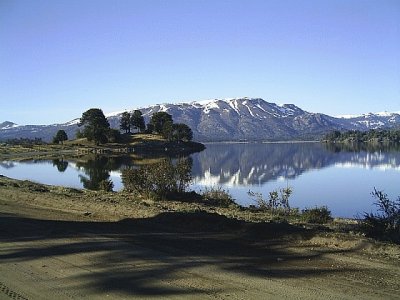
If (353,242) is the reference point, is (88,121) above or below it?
above

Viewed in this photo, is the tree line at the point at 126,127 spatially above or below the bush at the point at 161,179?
above

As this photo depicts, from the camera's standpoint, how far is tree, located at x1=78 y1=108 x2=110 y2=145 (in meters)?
144

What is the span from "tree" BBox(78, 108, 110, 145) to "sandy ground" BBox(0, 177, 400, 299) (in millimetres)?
129310

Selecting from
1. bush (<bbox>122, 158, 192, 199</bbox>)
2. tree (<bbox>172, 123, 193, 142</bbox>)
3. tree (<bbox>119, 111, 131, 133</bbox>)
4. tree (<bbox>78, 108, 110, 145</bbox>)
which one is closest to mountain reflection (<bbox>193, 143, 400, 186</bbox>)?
bush (<bbox>122, 158, 192, 199</bbox>)

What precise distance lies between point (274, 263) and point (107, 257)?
13.5 ft

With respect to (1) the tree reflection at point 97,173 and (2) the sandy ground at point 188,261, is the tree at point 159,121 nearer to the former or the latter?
(1) the tree reflection at point 97,173

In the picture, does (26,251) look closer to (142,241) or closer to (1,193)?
(142,241)

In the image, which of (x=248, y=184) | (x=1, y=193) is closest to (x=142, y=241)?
(x=1, y=193)

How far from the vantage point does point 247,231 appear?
14.5m

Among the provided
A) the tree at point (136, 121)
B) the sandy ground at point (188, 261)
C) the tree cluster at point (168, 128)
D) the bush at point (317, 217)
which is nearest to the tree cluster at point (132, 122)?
the tree at point (136, 121)

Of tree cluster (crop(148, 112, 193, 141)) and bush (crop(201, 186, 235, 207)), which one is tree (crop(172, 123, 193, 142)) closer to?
tree cluster (crop(148, 112, 193, 141))

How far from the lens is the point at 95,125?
145250mm

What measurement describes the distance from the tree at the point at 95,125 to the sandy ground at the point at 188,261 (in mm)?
129310

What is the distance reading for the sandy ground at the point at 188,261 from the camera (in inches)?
360
